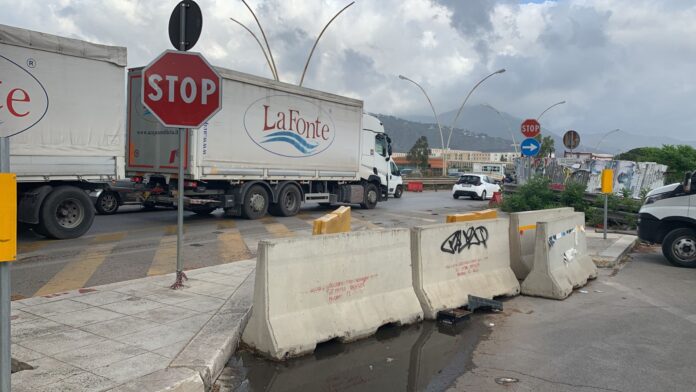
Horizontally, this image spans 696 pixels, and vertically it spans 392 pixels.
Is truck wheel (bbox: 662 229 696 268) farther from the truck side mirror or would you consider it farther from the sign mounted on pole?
the sign mounted on pole

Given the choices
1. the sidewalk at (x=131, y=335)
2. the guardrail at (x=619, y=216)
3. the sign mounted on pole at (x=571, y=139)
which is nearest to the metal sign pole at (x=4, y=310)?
the sidewalk at (x=131, y=335)

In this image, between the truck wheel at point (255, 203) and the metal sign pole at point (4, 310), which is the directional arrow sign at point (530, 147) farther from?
the metal sign pole at point (4, 310)

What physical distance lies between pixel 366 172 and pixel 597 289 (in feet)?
42.0

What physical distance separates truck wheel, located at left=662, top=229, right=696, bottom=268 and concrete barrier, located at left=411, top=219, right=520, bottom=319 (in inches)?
175

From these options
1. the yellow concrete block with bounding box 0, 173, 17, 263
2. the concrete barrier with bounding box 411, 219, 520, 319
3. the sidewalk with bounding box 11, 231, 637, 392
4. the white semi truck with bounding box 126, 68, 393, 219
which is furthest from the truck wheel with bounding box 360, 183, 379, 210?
the yellow concrete block with bounding box 0, 173, 17, 263

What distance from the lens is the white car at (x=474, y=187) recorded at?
30.1m

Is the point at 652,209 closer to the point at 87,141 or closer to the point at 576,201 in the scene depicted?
the point at 576,201

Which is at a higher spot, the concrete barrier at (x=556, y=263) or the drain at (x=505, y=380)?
the concrete barrier at (x=556, y=263)

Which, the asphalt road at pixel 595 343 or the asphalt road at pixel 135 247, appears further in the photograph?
the asphalt road at pixel 135 247

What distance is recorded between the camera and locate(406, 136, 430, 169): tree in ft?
360

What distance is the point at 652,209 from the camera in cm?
1056

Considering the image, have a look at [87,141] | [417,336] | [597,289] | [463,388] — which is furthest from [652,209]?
[87,141]

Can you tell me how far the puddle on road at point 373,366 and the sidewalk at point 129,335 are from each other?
12.7 inches

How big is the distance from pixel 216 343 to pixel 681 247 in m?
9.19
